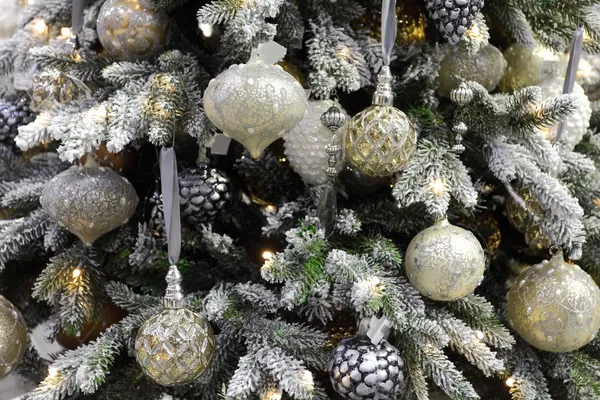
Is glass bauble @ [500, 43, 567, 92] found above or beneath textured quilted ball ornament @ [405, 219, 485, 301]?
above

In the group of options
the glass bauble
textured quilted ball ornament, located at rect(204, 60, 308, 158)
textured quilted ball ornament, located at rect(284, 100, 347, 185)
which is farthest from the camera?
the glass bauble

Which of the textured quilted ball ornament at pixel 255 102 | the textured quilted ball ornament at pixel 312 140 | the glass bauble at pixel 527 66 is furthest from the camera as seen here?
the glass bauble at pixel 527 66

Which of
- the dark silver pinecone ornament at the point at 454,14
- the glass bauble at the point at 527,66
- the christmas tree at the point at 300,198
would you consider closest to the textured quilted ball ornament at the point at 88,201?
the christmas tree at the point at 300,198

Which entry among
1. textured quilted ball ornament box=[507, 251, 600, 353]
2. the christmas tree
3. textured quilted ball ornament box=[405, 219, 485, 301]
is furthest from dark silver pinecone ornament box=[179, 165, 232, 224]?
textured quilted ball ornament box=[507, 251, 600, 353]

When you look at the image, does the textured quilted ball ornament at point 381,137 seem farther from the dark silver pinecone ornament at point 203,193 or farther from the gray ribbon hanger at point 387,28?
the dark silver pinecone ornament at point 203,193

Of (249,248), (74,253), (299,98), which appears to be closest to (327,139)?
(299,98)

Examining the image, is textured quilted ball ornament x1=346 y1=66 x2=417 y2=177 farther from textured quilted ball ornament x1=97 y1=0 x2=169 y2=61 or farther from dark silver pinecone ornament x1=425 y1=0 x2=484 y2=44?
textured quilted ball ornament x1=97 y1=0 x2=169 y2=61

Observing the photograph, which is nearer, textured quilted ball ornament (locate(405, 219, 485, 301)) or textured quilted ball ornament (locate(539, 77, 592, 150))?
textured quilted ball ornament (locate(405, 219, 485, 301))
